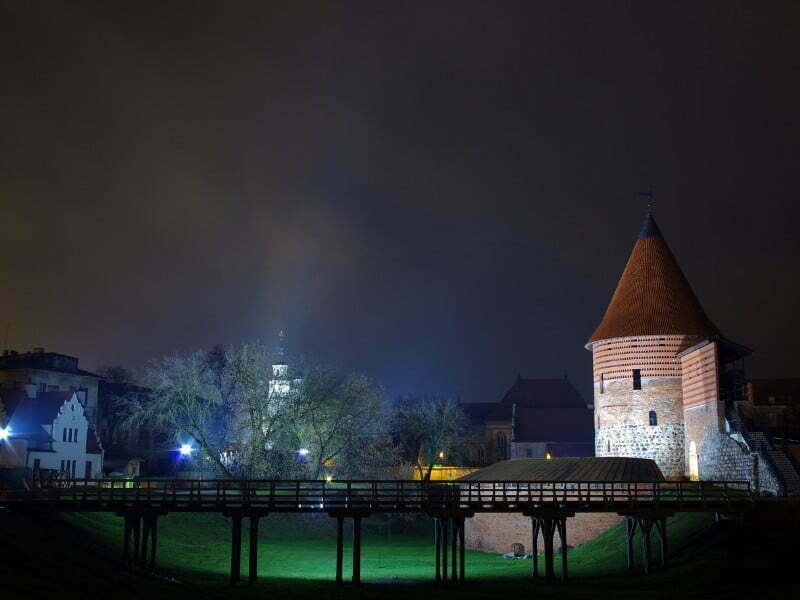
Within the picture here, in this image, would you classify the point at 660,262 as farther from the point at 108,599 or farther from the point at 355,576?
the point at 108,599

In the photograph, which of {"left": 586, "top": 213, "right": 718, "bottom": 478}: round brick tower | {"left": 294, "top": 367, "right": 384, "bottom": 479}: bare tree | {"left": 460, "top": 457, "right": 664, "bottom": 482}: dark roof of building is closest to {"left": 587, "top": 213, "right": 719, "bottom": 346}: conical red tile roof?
{"left": 586, "top": 213, "right": 718, "bottom": 478}: round brick tower

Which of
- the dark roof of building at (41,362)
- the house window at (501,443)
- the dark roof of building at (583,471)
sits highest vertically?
the dark roof of building at (41,362)

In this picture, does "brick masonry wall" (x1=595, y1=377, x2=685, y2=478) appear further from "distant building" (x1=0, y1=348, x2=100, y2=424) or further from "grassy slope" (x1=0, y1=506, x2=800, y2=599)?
"distant building" (x1=0, y1=348, x2=100, y2=424)

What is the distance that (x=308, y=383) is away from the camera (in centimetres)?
5141

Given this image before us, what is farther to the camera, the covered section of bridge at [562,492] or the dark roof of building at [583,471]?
the dark roof of building at [583,471]

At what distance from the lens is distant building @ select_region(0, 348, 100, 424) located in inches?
2633

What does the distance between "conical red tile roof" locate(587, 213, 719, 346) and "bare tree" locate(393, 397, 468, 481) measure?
118 feet

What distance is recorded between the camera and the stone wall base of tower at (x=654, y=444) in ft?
156

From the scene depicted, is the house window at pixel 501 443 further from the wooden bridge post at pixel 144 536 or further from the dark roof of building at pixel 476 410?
the wooden bridge post at pixel 144 536

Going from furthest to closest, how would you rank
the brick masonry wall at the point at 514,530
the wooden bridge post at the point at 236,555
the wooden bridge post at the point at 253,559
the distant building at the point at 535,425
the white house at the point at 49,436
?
the distant building at the point at 535,425
the white house at the point at 49,436
the brick masonry wall at the point at 514,530
the wooden bridge post at the point at 253,559
the wooden bridge post at the point at 236,555

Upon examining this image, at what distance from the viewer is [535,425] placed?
96.9m

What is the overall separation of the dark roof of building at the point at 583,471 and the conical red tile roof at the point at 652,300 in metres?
8.83

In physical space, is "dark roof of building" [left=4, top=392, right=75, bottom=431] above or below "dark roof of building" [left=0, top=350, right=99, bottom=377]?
below

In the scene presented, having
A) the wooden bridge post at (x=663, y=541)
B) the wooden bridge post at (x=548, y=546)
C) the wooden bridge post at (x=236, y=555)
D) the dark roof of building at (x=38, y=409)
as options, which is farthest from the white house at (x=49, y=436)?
the wooden bridge post at (x=663, y=541)
